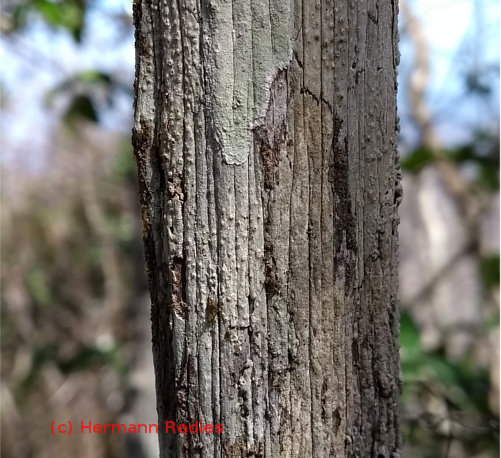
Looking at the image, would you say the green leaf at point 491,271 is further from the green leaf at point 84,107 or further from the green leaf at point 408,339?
the green leaf at point 84,107

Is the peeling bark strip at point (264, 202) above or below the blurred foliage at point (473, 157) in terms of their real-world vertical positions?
below

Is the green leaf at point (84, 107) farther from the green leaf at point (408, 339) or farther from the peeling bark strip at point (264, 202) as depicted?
the peeling bark strip at point (264, 202)

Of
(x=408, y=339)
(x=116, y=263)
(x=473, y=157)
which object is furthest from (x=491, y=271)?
(x=116, y=263)

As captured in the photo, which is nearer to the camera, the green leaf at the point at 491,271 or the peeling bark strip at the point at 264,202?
the peeling bark strip at the point at 264,202

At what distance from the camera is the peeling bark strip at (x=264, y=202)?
48cm

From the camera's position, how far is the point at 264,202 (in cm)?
49

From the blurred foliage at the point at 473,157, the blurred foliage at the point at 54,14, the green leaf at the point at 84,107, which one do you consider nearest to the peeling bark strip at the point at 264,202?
the blurred foliage at the point at 473,157

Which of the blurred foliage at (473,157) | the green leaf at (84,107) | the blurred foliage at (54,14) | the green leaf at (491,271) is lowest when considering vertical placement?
the green leaf at (491,271)

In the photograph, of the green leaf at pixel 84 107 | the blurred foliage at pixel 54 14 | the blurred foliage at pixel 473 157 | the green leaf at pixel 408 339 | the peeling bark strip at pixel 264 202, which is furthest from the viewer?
the green leaf at pixel 84 107

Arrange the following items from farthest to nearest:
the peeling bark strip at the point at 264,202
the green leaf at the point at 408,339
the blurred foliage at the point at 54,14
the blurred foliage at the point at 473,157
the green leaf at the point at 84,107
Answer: the green leaf at the point at 84,107
the blurred foliage at the point at 54,14
the blurred foliage at the point at 473,157
the green leaf at the point at 408,339
the peeling bark strip at the point at 264,202

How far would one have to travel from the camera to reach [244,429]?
0.50 m

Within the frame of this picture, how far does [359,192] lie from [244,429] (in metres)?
0.23

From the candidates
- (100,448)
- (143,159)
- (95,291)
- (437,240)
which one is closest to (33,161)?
(95,291)

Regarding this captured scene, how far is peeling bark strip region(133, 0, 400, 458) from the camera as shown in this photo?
0.48 m
